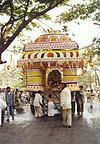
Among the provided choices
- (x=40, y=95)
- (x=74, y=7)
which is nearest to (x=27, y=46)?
(x=40, y=95)

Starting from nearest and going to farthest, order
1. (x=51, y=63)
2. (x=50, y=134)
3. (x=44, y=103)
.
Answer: (x=50, y=134) → (x=44, y=103) → (x=51, y=63)

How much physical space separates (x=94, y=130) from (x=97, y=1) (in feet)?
16.9

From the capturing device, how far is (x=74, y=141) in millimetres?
13141

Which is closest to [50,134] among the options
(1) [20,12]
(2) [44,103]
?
(1) [20,12]

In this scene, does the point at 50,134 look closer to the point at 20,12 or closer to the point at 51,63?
the point at 20,12

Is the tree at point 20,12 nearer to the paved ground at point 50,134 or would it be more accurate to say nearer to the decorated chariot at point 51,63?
the paved ground at point 50,134

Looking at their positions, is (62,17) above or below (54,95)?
above

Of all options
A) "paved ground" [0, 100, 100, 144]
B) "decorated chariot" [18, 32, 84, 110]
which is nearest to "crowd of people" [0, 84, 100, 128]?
"decorated chariot" [18, 32, 84, 110]

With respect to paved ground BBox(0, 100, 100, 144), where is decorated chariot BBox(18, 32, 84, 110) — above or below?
above

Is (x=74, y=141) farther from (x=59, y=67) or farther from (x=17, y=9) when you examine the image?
(x=59, y=67)

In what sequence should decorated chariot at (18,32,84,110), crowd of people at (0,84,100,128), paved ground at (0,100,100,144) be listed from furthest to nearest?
decorated chariot at (18,32,84,110) < crowd of people at (0,84,100,128) < paved ground at (0,100,100,144)

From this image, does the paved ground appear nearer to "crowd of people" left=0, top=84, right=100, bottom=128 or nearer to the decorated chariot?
"crowd of people" left=0, top=84, right=100, bottom=128

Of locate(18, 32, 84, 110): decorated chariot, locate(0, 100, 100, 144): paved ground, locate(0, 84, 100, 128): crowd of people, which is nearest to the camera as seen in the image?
locate(0, 100, 100, 144): paved ground

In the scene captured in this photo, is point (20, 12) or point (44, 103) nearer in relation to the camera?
point (20, 12)
